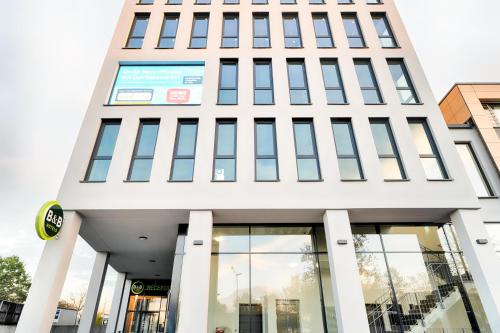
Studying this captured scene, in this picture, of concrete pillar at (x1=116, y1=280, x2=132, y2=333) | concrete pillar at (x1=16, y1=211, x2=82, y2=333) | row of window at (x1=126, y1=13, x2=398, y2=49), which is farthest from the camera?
concrete pillar at (x1=116, y1=280, x2=132, y2=333)

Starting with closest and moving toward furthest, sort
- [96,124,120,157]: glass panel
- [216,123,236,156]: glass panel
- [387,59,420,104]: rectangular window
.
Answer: [96,124,120,157]: glass panel < [216,123,236,156]: glass panel < [387,59,420,104]: rectangular window

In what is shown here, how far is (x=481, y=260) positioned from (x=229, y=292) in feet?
25.6

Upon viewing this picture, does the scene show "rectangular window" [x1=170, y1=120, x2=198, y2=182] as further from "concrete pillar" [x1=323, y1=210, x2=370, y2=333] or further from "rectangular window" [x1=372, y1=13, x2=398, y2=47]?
"rectangular window" [x1=372, y1=13, x2=398, y2=47]

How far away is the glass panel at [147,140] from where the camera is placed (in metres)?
9.55

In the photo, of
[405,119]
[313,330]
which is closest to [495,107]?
[405,119]

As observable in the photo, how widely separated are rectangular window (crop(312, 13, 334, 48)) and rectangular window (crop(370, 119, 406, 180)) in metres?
4.88

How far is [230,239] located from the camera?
918cm

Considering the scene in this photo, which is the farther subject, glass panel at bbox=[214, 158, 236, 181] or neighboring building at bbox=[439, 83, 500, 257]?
neighboring building at bbox=[439, 83, 500, 257]

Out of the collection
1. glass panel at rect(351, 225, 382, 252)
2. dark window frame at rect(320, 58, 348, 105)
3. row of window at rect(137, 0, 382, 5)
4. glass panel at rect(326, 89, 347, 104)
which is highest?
row of window at rect(137, 0, 382, 5)

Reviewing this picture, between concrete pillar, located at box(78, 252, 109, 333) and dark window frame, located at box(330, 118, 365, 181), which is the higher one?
dark window frame, located at box(330, 118, 365, 181)

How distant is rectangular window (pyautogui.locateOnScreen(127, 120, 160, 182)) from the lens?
29.6ft

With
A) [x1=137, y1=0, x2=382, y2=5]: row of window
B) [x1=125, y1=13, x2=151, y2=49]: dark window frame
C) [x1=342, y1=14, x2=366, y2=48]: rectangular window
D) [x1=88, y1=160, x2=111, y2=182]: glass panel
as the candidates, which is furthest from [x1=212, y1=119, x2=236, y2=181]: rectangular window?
[x1=137, y1=0, x2=382, y2=5]: row of window

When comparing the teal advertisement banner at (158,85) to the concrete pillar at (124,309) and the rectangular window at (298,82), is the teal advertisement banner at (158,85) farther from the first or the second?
the concrete pillar at (124,309)

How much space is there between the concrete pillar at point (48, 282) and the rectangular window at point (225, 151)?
15.9 ft
